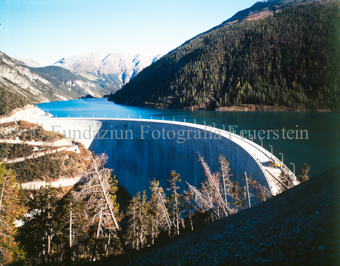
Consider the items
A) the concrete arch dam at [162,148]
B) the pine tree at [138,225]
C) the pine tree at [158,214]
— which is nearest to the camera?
the pine tree at [138,225]

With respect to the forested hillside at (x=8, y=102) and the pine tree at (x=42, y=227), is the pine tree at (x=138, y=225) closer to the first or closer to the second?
the pine tree at (x=42, y=227)

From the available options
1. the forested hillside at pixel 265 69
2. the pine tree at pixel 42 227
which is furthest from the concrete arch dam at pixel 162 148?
the forested hillside at pixel 265 69

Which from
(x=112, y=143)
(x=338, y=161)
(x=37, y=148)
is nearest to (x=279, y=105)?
(x=338, y=161)

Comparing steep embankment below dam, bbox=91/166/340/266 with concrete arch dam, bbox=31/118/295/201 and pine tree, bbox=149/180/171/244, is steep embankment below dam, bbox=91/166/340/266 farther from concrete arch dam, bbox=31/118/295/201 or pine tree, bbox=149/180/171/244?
pine tree, bbox=149/180/171/244

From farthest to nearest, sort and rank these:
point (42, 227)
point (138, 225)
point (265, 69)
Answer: point (265, 69) < point (138, 225) < point (42, 227)

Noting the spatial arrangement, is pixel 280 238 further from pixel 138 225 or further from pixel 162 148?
pixel 162 148

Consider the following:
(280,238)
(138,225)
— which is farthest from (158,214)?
(280,238)
